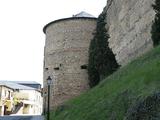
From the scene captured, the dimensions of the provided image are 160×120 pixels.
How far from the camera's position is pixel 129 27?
22359 millimetres

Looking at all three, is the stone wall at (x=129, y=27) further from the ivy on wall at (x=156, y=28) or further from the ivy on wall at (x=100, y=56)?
the ivy on wall at (x=156, y=28)

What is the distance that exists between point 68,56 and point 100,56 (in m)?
3.55

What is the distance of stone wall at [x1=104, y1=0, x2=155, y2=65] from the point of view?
1958cm

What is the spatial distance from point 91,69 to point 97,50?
1442 mm

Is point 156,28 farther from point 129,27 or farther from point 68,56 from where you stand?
point 68,56

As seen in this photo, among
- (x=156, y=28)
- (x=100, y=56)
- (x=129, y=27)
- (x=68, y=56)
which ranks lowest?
(x=100, y=56)

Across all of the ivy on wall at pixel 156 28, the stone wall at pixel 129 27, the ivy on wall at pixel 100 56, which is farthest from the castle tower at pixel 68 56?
the ivy on wall at pixel 156 28

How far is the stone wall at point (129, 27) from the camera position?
1958 cm

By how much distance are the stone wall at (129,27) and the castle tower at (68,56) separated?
8.18 feet

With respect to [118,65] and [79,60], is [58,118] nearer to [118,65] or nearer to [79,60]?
[118,65]

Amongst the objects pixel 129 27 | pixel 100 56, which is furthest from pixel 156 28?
pixel 100 56

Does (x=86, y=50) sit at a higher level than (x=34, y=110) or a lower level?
higher

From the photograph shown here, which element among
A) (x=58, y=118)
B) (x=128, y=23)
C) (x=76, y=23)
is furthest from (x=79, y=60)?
(x=58, y=118)

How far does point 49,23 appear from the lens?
3017cm
